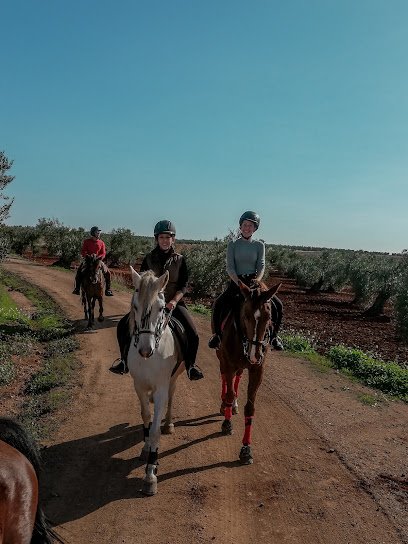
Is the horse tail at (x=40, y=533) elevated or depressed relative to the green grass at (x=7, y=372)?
elevated

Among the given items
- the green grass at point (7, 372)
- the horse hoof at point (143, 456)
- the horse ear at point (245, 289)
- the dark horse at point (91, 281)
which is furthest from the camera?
the dark horse at point (91, 281)

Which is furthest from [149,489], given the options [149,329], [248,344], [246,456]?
[248,344]

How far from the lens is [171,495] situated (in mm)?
5508

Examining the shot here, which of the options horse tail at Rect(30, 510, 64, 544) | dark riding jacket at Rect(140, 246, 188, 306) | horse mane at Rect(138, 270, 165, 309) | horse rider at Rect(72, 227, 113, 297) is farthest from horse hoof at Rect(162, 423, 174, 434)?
horse rider at Rect(72, 227, 113, 297)

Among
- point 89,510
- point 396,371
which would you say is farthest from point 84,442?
point 396,371

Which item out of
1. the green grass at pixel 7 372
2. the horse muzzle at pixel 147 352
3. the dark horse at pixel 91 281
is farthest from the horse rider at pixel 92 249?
the horse muzzle at pixel 147 352

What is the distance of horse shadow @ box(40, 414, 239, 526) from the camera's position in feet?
17.1

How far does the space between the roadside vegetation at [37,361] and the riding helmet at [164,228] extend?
12.0ft

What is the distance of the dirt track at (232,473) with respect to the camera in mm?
4945

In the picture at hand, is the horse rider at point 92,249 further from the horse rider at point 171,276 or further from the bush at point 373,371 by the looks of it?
the horse rider at point 171,276

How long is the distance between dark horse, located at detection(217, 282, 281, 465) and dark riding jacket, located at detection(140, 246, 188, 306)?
0.98m

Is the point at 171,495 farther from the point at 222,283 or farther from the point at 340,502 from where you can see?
the point at 222,283

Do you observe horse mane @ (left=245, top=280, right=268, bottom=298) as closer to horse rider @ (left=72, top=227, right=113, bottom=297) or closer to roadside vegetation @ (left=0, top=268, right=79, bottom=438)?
roadside vegetation @ (left=0, top=268, right=79, bottom=438)

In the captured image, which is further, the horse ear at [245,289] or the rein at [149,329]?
the horse ear at [245,289]
